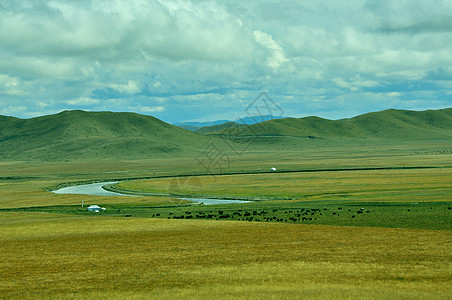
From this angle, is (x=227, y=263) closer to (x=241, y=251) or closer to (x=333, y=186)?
(x=241, y=251)

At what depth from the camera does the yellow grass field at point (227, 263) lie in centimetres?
2655

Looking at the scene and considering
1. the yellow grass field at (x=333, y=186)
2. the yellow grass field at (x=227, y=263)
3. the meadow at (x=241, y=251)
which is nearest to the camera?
the yellow grass field at (x=227, y=263)

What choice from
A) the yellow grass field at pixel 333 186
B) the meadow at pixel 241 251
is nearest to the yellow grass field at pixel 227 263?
the meadow at pixel 241 251

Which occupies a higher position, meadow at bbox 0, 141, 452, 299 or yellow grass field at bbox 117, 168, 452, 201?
yellow grass field at bbox 117, 168, 452, 201

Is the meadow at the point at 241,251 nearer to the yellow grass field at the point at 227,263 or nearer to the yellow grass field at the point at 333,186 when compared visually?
the yellow grass field at the point at 227,263

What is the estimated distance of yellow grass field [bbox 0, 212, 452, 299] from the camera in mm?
26547

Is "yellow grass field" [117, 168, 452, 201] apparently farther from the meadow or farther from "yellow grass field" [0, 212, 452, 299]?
"yellow grass field" [0, 212, 452, 299]

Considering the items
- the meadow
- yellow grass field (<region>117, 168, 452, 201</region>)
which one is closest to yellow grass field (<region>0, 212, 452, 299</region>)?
the meadow

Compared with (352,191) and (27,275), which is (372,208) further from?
(27,275)

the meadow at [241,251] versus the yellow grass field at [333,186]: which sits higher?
the yellow grass field at [333,186]

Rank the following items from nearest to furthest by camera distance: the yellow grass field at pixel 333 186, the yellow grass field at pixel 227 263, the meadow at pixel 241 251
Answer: the yellow grass field at pixel 227 263, the meadow at pixel 241 251, the yellow grass field at pixel 333 186

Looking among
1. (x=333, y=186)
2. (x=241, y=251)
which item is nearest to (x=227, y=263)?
(x=241, y=251)

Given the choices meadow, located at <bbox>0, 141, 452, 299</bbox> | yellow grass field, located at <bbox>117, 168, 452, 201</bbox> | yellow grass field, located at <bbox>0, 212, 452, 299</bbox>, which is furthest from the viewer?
yellow grass field, located at <bbox>117, 168, 452, 201</bbox>

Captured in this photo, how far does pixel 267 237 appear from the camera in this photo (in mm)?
43594
